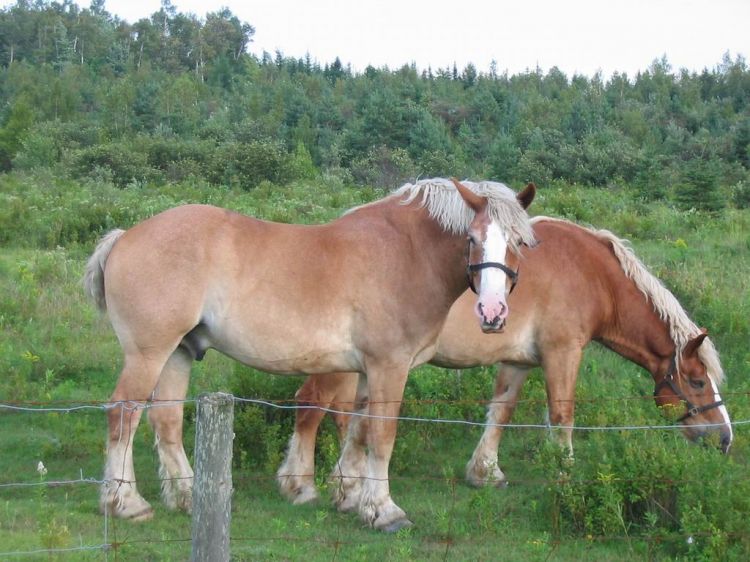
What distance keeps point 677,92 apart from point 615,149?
3108cm

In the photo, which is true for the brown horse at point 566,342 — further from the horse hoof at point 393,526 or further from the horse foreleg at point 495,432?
the horse hoof at point 393,526

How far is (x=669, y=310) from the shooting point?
6668 mm

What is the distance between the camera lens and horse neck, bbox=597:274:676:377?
6.70m

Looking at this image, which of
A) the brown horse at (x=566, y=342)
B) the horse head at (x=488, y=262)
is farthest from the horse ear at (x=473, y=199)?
the brown horse at (x=566, y=342)

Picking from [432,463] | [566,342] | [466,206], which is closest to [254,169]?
[432,463]

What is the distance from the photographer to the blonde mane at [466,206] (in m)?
4.96

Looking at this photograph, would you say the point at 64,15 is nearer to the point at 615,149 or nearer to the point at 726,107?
the point at 726,107

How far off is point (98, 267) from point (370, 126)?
35.8m

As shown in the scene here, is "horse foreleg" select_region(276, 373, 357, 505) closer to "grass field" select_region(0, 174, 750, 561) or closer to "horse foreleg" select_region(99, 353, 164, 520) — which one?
"grass field" select_region(0, 174, 750, 561)

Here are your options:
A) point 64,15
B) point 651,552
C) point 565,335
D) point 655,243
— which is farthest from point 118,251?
point 64,15

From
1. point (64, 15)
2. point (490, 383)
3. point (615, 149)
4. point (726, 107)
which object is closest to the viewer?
point (490, 383)

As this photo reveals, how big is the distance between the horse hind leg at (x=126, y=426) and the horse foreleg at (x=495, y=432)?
2580mm

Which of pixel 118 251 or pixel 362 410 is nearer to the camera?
pixel 118 251

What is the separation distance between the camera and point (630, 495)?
17.1 ft
